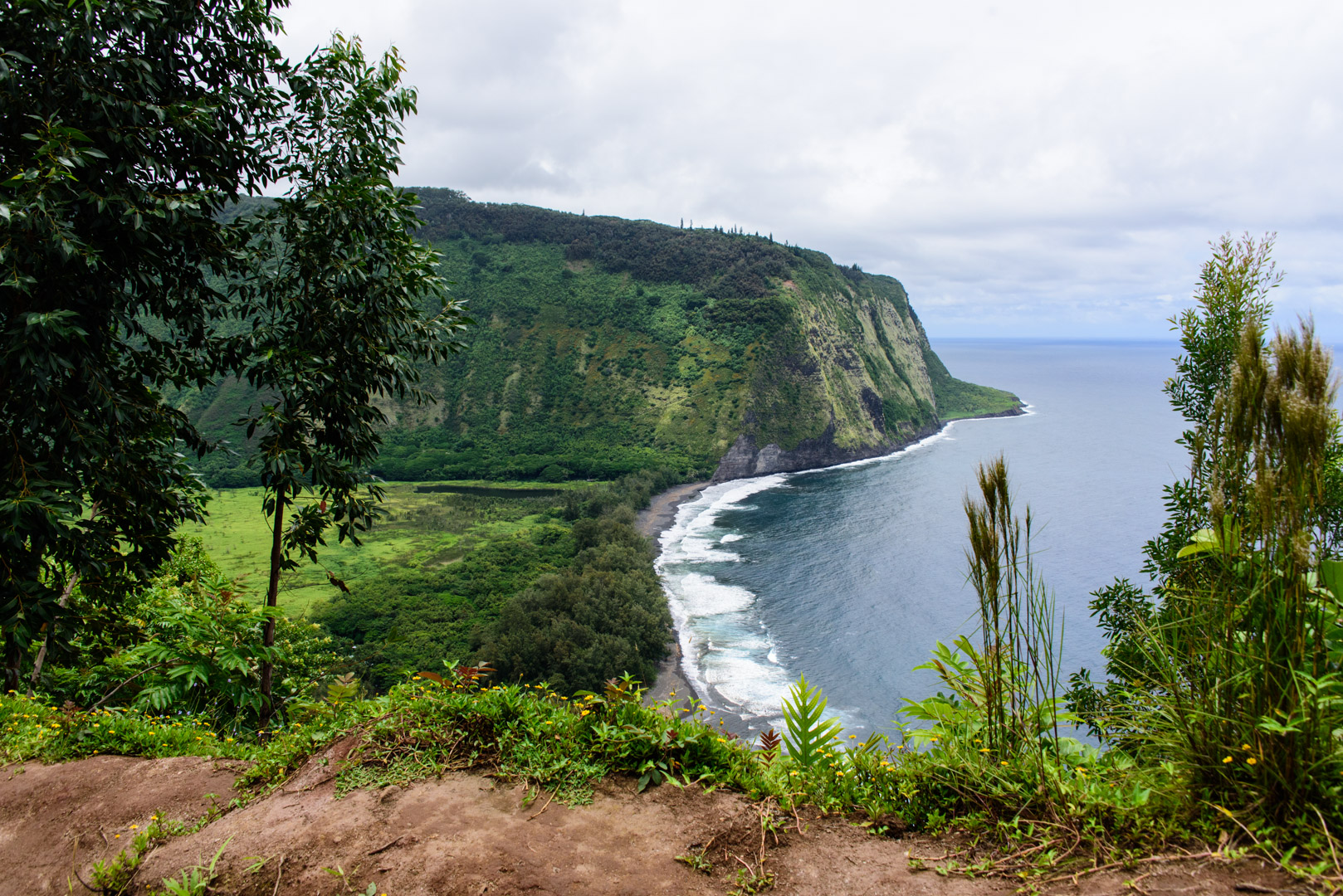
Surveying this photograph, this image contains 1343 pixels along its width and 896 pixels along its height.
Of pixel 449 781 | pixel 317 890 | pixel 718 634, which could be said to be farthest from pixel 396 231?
pixel 718 634

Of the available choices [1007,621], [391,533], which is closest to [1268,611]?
[1007,621]

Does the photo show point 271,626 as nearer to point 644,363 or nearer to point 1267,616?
point 1267,616

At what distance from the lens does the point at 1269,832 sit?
241cm

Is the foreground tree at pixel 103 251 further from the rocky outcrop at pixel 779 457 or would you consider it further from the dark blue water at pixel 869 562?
the rocky outcrop at pixel 779 457

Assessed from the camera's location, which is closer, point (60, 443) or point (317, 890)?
point (317, 890)

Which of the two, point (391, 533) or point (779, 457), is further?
point (779, 457)

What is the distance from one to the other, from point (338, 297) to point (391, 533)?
45.8 metres

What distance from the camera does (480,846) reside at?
3.09m

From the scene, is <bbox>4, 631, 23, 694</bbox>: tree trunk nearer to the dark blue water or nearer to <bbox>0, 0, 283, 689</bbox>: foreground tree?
<bbox>0, 0, 283, 689</bbox>: foreground tree

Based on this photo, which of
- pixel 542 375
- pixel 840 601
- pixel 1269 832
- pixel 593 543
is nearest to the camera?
pixel 1269 832

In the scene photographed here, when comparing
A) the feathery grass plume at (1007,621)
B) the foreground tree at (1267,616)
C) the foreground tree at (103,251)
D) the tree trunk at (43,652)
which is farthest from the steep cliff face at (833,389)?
the foreground tree at (1267,616)

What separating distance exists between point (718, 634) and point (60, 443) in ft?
95.3

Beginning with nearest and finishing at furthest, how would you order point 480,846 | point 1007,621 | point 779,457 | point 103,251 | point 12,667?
point 480,846, point 1007,621, point 103,251, point 12,667, point 779,457

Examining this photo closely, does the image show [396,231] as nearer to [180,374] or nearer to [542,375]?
[180,374]
